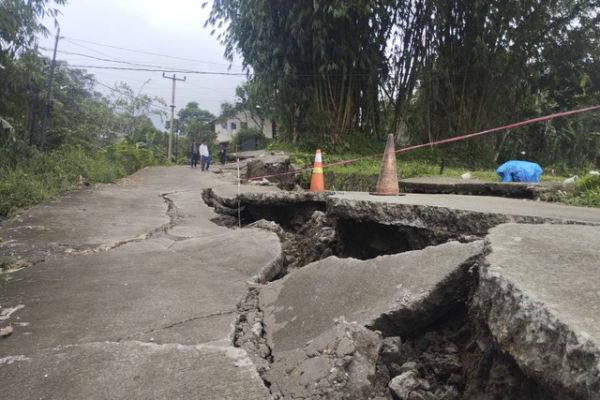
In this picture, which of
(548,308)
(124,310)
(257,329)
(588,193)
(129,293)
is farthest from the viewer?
(588,193)

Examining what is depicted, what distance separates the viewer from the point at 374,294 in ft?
5.41

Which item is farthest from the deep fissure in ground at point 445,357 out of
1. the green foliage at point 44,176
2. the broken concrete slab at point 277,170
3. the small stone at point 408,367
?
the broken concrete slab at point 277,170

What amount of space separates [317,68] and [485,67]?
4.38 metres

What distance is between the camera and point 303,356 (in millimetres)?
1388

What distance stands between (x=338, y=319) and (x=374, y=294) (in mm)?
243

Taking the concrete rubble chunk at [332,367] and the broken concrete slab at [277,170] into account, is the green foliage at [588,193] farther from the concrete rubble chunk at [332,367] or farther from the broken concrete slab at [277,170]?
the broken concrete slab at [277,170]

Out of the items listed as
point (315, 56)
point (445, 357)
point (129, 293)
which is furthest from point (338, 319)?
point (315, 56)

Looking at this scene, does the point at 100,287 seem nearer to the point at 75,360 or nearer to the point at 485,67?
the point at 75,360

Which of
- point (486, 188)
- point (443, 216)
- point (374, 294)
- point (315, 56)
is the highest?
point (315, 56)

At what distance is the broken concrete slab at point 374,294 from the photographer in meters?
1.48

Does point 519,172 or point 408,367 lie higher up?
point 519,172

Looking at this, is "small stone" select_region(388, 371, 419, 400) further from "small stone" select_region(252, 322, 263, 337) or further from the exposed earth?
"small stone" select_region(252, 322, 263, 337)

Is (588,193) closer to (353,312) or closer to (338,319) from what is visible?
(353,312)

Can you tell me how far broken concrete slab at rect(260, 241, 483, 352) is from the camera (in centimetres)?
148
